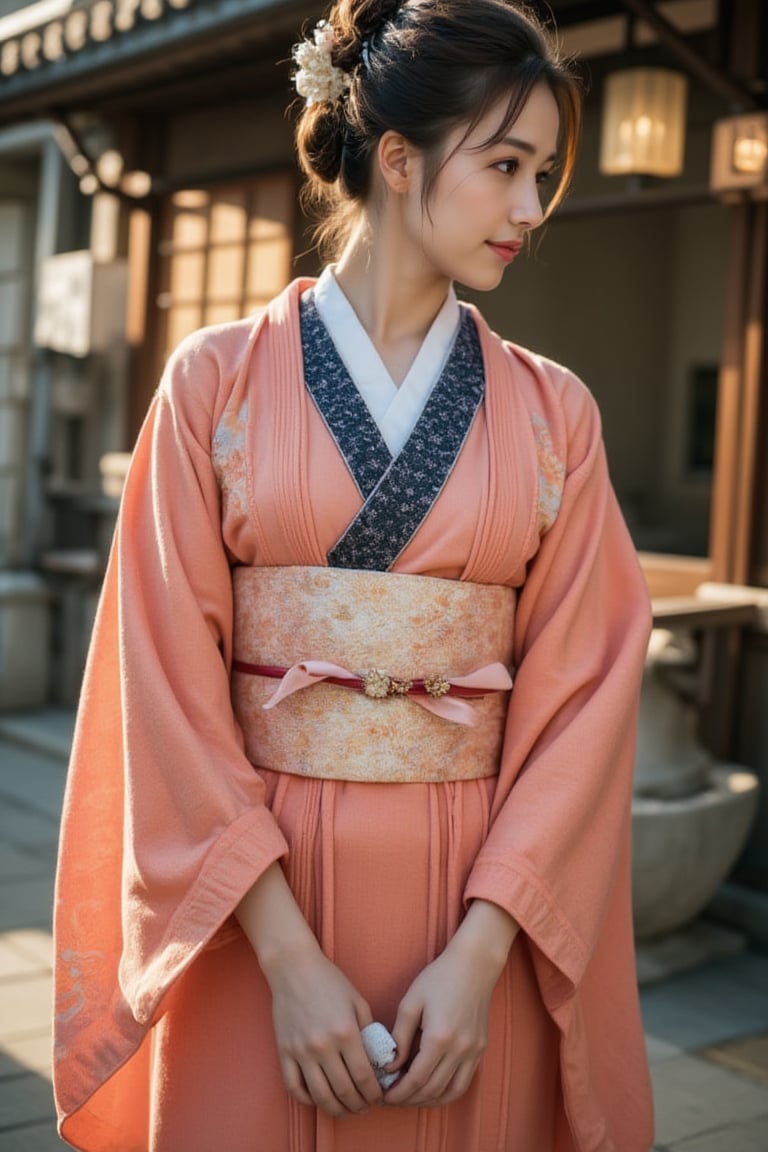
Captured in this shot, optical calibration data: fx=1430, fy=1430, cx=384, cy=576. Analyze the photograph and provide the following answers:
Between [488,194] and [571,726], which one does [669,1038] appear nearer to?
[571,726]

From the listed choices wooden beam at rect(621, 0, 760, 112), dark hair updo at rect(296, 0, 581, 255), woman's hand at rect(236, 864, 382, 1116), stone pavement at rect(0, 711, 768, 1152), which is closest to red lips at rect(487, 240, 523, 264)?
dark hair updo at rect(296, 0, 581, 255)

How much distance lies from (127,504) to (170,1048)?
0.71 meters

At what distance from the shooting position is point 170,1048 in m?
1.86

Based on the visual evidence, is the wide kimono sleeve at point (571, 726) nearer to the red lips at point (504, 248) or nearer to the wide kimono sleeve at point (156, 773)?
the red lips at point (504, 248)

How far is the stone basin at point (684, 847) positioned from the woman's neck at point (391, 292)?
2352 mm

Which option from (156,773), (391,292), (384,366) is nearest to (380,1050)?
(156,773)

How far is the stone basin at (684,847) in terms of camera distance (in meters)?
4.04

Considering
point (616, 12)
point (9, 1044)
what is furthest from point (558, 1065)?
point (616, 12)

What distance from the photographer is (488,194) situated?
1.79 meters

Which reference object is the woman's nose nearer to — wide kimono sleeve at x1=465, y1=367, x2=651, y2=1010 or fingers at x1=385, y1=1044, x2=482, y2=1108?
wide kimono sleeve at x1=465, y1=367, x2=651, y2=1010

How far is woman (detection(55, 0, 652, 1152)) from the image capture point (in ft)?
5.81

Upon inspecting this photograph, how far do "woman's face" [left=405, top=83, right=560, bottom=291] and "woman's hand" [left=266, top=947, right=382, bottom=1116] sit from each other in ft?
2.89

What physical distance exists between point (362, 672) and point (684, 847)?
251 cm

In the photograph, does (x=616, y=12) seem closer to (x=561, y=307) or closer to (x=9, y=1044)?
(x=9, y=1044)
